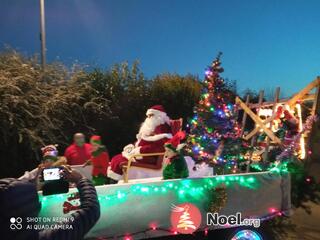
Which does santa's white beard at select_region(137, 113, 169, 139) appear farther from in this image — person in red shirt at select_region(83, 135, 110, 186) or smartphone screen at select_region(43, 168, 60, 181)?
smartphone screen at select_region(43, 168, 60, 181)

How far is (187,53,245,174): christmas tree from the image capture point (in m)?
6.28

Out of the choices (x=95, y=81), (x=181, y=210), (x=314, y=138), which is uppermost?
(x=95, y=81)

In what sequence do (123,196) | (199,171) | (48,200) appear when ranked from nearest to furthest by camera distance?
1. (48,200)
2. (123,196)
3. (199,171)

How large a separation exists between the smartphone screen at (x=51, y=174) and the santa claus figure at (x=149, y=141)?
383 centimetres

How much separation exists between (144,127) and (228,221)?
313 centimetres

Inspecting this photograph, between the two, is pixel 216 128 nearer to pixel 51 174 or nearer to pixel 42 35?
pixel 51 174

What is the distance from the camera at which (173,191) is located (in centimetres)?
446

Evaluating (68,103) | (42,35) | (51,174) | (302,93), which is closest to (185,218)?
(51,174)

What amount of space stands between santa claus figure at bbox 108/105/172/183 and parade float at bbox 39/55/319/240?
0.99 ft

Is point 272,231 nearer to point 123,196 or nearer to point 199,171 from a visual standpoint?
point 199,171

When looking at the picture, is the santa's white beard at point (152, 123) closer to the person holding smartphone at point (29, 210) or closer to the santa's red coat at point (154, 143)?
the santa's red coat at point (154, 143)

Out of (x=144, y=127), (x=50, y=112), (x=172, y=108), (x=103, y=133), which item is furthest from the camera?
(x=172, y=108)

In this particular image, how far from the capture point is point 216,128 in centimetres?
668

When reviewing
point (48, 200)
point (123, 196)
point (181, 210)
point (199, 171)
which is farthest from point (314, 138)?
point (48, 200)
